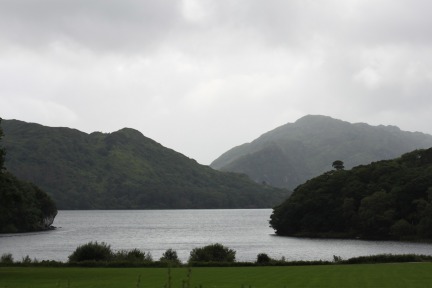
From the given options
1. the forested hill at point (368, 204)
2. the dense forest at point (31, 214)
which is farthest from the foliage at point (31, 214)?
the forested hill at point (368, 204)

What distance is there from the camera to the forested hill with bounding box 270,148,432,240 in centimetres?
12538

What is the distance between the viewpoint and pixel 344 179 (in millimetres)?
149250

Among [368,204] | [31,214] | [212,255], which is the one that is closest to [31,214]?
[31,214]

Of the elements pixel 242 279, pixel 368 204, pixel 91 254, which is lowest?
pixel 242 279

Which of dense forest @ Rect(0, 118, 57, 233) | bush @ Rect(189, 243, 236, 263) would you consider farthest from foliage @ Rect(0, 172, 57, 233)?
bush @ Rect(189, 243, 236, 263)

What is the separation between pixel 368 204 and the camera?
131250mm

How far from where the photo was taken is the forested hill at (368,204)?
125375 millimetres

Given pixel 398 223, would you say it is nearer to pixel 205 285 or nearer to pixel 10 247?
pixel 10 247

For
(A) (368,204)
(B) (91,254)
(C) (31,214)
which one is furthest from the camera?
(C) (31,214)

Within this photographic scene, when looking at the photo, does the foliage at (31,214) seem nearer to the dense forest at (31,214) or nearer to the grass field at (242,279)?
the dense forest at (31,214)

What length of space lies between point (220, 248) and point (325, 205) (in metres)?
85.3

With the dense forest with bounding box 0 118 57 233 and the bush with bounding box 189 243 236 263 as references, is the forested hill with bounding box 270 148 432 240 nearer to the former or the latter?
the bush with bounding box 189 243 236 263

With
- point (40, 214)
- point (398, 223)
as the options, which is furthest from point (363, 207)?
point (40, 214)

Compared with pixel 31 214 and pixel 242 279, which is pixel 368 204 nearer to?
pixel 242 279
